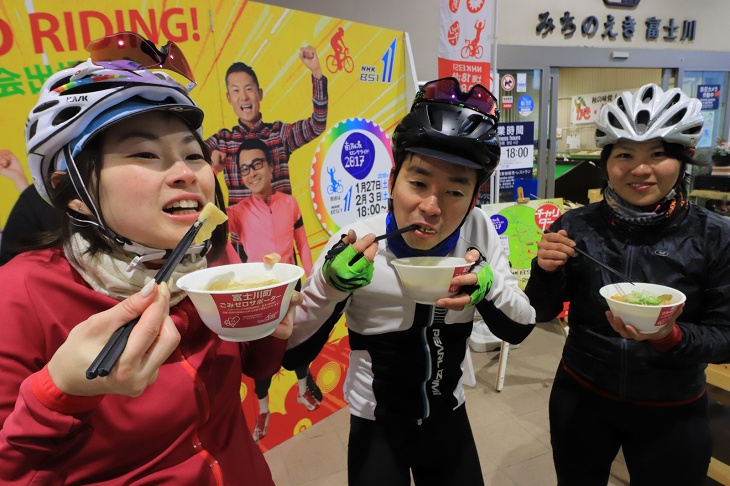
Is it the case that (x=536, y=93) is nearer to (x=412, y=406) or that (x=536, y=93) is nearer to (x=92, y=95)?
(x=412, y=406)

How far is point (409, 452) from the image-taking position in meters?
1.46

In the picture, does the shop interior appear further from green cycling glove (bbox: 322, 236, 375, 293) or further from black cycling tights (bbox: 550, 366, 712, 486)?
green cycling glove (bbox: 322, 236, 375, 293)

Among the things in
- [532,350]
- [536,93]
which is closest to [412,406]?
[532,350]

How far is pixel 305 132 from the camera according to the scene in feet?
9.16

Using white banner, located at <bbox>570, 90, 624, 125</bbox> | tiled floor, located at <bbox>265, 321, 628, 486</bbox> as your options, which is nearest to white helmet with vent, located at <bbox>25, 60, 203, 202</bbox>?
tiled floor, located at <bbox>265, 321, 628, 486</bbox>

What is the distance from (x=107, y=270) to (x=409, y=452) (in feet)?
3.68

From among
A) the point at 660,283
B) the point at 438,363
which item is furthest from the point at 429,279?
the point at 660,283

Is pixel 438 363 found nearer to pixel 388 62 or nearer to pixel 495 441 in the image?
pixel 495 441

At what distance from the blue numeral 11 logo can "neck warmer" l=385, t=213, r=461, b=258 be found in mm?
2163

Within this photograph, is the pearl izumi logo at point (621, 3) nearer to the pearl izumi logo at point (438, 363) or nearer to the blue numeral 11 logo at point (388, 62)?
the blue numeral 11 logo at point (388, 62)

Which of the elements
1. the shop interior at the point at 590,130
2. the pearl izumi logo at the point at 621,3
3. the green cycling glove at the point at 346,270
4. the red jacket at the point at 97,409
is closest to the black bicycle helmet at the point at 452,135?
the green cycling glove at the point at 346,270

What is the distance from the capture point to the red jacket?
0.76 meters

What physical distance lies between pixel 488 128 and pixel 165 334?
42.1 inches

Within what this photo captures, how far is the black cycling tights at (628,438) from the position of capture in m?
1.56
